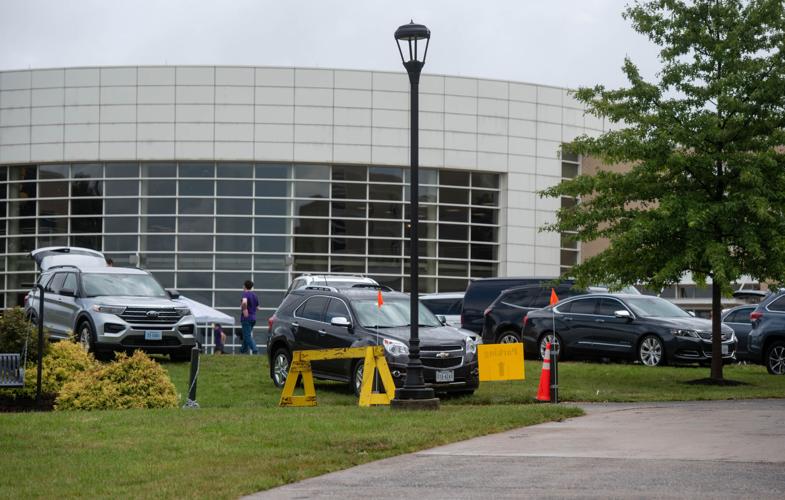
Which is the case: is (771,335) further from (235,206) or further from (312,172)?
(235,206)

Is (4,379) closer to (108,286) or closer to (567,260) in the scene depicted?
(108,286)

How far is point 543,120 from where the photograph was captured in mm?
48500

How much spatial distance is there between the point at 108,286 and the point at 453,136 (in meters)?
23.3

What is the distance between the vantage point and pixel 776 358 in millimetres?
24359

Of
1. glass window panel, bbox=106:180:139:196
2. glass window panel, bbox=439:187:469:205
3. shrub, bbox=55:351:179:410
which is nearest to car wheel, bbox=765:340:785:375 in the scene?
shrub, bbox=55:351:179:410

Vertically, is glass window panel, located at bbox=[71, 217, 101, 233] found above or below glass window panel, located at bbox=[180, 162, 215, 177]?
below

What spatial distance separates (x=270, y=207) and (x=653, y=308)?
22146mm

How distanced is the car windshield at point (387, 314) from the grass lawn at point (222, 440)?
123 centimetres

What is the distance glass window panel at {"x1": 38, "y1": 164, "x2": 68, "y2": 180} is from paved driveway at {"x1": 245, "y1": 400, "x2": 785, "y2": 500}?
35.1 meters

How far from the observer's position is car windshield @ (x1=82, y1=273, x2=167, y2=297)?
25516 millimetres

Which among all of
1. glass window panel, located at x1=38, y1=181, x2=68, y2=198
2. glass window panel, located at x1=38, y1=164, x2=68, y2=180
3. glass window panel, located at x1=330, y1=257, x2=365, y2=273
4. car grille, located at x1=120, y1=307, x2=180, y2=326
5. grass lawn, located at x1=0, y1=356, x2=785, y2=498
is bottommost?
grass lawn, located at x1=0, y1=356, x2=785, y2=498

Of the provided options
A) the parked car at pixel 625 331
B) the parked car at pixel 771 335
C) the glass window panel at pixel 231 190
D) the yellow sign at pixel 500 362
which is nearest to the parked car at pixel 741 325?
the parked car at pixel 771 335

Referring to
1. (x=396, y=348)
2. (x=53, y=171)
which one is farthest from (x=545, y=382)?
(x=53, y=171)

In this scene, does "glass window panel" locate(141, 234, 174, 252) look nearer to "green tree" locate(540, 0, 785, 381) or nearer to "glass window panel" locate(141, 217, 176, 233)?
"glass window panel" locate(141, 217, 176, 233)
